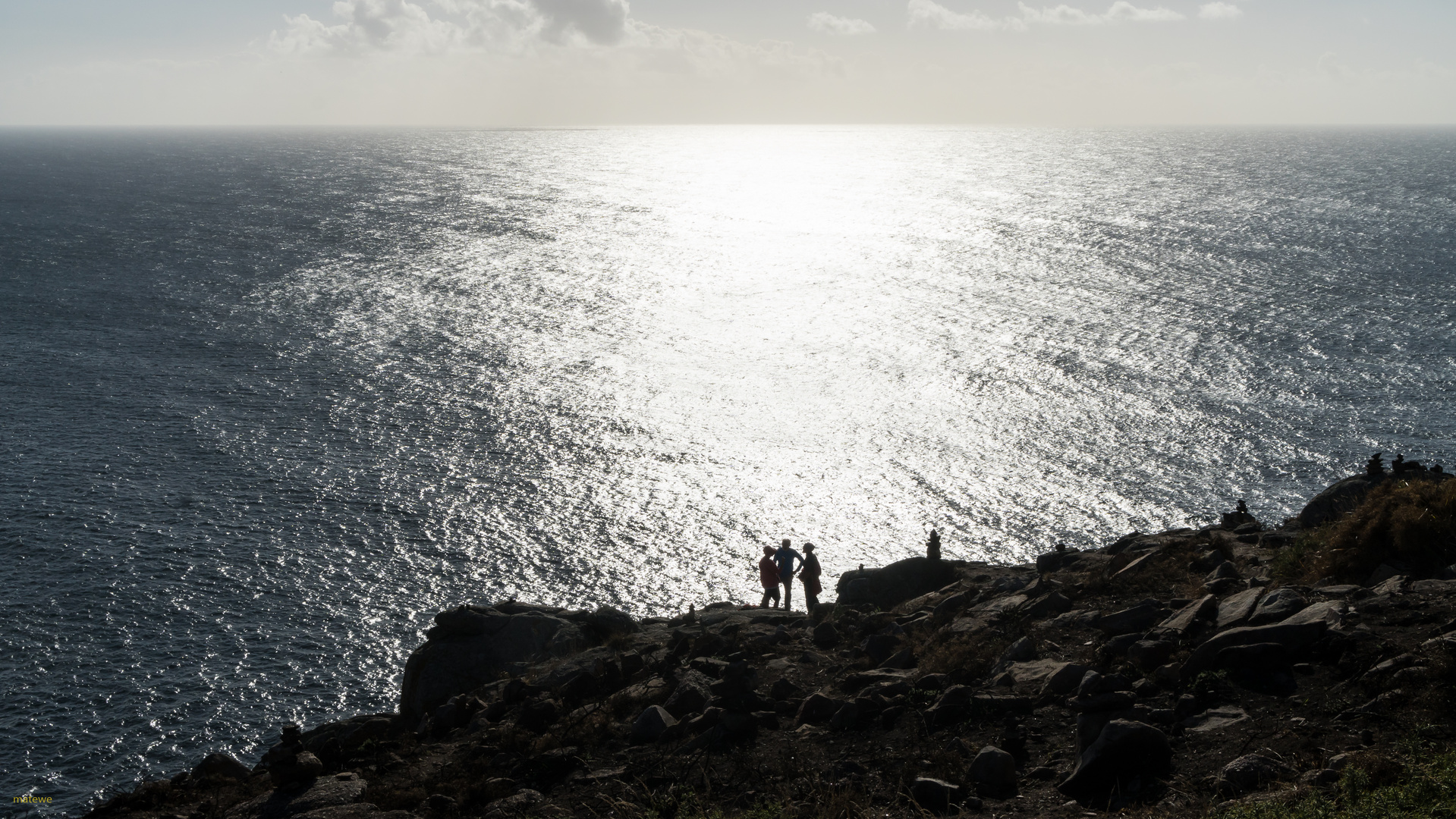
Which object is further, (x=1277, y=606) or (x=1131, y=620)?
(x=1131, y=620)

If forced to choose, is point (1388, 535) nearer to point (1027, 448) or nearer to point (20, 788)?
point (20, 788)

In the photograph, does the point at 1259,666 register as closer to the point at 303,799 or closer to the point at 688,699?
the point at 688,699

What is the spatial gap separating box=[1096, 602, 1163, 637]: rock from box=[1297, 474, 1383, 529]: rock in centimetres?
922

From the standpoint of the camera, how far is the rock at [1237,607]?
62.2 feet

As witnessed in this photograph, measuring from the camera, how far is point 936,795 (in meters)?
15.5

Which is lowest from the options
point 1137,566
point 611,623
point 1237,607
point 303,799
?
point 611,623

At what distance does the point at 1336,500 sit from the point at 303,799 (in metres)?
28.5

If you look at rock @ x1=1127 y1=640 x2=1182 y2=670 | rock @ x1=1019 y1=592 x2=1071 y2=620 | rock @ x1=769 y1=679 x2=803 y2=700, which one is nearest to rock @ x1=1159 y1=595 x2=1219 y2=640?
rock @ x1=1127 y1=640 x2=1182 y2=670

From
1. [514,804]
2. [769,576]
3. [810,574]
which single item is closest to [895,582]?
[810,574]

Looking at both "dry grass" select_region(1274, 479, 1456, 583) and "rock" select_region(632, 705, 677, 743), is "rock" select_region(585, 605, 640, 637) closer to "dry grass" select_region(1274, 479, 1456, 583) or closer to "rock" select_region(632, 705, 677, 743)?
"rock" select_region(632, 705, 677, 743)

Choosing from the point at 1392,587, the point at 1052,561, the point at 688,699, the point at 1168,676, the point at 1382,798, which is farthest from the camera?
the point at 1052,561

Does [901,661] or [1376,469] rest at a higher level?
[1376,469]

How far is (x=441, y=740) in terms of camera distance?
74.3 ft

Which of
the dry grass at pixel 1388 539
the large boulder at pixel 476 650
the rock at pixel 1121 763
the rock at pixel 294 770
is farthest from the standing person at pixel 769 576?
the rock at pixel 1121 763
